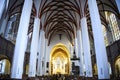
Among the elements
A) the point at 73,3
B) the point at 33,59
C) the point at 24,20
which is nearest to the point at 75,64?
the point at 33,59

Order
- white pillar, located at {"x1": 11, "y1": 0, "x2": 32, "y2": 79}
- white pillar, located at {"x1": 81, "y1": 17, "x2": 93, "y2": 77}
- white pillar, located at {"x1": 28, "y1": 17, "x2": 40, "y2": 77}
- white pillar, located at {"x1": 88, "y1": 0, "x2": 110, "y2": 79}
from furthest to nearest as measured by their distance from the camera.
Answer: white pillar, located at {"x1": 81, "y1": 17, "x2": 93, "y2": 77} → white pillar, located at {"x1": 28, "y1": 17, "x2": 40, "y2": 77} → white pillar, located at {"x1": 11, "y1": 0, "x2": 32, "y2": 79} → white pillar, located at {"x1": 88, "y1": 0, "x2": 110, "y2": 79}

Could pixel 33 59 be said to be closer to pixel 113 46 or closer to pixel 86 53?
pixel 86 53

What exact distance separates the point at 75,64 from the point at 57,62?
26.3 m

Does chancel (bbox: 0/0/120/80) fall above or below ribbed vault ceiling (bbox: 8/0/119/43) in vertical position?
below

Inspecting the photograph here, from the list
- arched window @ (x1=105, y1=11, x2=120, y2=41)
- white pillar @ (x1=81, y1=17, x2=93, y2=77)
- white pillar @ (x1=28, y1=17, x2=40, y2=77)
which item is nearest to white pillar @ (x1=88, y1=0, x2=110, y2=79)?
white pillar @ (x1=81, y1=17, x2=93, y2=77)

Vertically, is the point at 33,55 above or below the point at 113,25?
below

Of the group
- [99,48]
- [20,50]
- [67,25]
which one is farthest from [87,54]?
[67,25]

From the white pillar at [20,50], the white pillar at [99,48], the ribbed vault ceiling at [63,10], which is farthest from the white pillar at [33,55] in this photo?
the white pillar at [99,48]

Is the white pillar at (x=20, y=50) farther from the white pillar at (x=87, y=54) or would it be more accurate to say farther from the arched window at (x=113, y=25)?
Result: the arched window at (x=113, y=25)

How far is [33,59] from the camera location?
13.0 meters

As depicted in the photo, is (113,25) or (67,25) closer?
(113,25)

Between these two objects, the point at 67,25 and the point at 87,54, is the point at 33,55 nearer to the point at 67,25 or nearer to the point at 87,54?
the point at 87,54

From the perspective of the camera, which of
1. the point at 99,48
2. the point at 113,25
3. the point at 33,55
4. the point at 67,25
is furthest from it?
the point at 67,25

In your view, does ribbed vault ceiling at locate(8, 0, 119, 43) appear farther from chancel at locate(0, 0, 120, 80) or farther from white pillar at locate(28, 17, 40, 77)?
white pillar at locate(28, 17, 40, 77)
